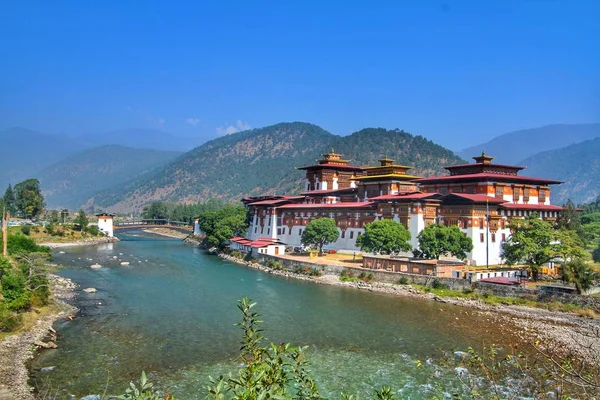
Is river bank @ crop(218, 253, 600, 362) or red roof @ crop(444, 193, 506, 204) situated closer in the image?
river bank @ crop(218, 253, 600, 362)

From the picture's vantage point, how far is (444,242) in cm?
4866

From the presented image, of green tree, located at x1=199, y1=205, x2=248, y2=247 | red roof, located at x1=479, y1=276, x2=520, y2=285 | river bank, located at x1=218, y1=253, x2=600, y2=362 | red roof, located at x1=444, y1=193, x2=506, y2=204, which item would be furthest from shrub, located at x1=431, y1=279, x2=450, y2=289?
green tree, located at x1=199, y1=205, x2=248, y2=247

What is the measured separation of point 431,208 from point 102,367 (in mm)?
37345

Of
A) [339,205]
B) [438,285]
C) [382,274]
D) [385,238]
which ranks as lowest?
[438,285]

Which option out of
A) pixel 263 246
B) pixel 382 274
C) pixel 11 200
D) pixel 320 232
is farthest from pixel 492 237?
pixel 11 200

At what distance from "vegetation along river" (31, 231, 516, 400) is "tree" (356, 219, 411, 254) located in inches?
287

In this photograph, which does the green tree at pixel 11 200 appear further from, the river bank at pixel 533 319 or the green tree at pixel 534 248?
the green tree at pixel 534 248

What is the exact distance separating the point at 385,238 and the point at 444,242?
17.3 feet

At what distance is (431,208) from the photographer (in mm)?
54312

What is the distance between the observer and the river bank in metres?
28.5

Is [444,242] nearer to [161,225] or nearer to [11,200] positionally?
[161,225]

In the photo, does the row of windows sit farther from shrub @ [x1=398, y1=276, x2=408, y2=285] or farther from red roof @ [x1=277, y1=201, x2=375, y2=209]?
red roof @ [x1=277, y1=201, x2=375, y2=209]

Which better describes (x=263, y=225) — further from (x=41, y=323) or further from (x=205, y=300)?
(x=41, y=323)

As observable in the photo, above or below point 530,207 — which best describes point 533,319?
below
